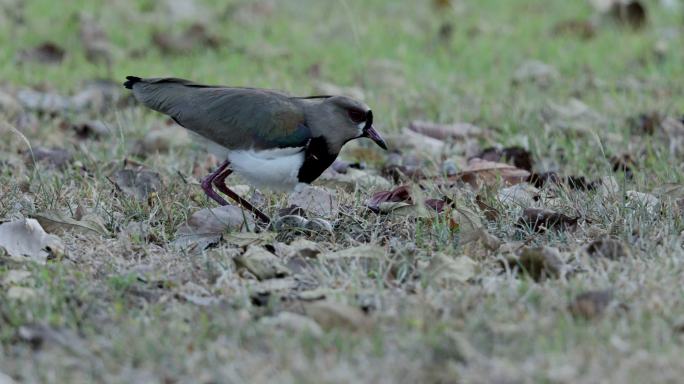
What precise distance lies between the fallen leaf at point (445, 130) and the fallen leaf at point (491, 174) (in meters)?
0.91

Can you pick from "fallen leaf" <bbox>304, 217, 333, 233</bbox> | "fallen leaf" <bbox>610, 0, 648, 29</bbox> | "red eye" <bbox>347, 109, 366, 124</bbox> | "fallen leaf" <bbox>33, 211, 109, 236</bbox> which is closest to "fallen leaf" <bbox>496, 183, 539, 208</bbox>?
"red eye" <bbox>347, 109, 366, 124</bbox>

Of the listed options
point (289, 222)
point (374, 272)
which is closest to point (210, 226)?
point (289, 222)

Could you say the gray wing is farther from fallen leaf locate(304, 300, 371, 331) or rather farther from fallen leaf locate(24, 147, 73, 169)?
fallen leaf locate(304, 300, 371, 331)

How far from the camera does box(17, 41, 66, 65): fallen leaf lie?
7473 millimetres

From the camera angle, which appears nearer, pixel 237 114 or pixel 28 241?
pixel 28 241

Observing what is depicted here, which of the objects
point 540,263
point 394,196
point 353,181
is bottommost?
point 353,181

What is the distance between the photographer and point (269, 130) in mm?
4266

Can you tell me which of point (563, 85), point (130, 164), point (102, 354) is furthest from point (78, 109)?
point (102, 354)

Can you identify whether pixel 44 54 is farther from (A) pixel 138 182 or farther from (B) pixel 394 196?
(B) pixel 394 196

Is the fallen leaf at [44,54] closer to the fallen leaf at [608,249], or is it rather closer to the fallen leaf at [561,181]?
the fallen leaf at [561,181]

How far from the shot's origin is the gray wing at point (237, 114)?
14.0ft

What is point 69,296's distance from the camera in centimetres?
336

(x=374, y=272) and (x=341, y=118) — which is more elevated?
(x=341, y=118)

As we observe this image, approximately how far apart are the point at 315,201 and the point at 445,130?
180cm
